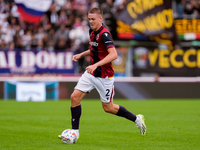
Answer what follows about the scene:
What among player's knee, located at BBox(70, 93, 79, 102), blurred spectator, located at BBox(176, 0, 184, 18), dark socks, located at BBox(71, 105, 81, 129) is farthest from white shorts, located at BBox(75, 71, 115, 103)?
blurred spectator, located at BBox(176, 0, 184, 18)

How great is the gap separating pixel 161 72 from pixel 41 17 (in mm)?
5967

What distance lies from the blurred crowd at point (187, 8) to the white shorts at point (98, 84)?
11.2 meters

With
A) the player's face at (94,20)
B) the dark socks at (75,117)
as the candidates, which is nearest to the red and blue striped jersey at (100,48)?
the player's face at (94,20)

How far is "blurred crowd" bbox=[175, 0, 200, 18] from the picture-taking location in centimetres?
1713

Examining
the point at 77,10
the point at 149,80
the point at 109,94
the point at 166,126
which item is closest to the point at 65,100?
the point at 149,80

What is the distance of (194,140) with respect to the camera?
627 cm

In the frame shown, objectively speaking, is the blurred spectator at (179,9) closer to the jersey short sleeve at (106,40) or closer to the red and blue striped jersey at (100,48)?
the red and blue striped jersey at (100,48)

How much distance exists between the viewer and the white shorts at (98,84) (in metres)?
6.21

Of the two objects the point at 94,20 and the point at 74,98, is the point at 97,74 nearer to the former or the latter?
the point at 74,98

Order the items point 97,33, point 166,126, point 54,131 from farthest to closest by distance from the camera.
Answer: point 166,126 < point 54,131 < point 97,33

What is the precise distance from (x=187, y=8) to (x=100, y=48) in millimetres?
12185

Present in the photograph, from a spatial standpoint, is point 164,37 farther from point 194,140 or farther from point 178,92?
point 194,140

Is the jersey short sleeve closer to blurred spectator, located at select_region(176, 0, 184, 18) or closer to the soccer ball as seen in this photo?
the soccer ball

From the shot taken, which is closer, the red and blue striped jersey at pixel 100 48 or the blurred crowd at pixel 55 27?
the red and blue striped jersey at pixel 100 48
